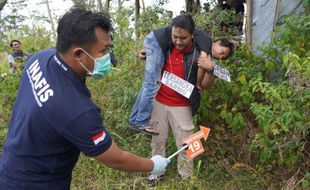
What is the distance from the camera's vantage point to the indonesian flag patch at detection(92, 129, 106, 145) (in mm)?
1533

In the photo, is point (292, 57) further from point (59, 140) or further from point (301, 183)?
point (59, 140)

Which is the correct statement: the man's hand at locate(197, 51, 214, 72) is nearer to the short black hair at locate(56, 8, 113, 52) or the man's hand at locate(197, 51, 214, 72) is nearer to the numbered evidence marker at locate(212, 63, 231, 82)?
the numbered evidence marker at locate(212, 63, 231, 82)

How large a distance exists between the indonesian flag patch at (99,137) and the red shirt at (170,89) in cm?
161

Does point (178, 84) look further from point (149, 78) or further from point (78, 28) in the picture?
point (78, 28)

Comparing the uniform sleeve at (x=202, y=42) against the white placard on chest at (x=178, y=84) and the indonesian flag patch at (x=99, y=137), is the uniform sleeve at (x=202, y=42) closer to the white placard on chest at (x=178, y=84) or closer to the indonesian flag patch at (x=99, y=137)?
the white placard on chest at (x=178, y=84)

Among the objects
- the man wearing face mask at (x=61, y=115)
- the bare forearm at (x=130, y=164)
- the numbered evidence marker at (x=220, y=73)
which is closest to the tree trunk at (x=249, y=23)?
the numbered evidence marker at (x=220, y=73)

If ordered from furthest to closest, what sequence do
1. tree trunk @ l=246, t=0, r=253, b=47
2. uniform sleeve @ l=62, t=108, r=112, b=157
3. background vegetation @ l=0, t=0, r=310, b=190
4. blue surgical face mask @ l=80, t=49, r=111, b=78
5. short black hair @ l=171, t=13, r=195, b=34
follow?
tree trunk @ l=246, t=0, r=253, b=47 → short black hair @ l=171, t=13, r=195, b=34 → background vegetation @ l=0, t=0, r=310, b=190 → blue surgical face mask @ l=80, t=49, r=111, b=78 → uniform sleeve @ l=62, t=108, r=112, b=157

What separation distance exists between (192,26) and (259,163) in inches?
51.8

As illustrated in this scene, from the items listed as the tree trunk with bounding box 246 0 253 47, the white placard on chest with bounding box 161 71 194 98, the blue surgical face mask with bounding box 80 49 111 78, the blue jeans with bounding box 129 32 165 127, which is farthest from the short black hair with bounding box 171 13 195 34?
the tree trunk with bounding box 246 0 253 47

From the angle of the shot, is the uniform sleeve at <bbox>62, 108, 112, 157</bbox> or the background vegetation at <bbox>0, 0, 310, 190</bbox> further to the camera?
the background vegetation at <bbox>0, 0, 310, 190</bbox>

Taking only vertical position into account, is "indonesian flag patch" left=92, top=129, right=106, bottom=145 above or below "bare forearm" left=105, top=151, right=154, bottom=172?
above

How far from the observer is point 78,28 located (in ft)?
5.02

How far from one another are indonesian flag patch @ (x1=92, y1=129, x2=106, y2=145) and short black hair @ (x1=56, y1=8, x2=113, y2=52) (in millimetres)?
334

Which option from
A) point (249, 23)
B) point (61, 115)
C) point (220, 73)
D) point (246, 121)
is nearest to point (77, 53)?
point (61, 115)
